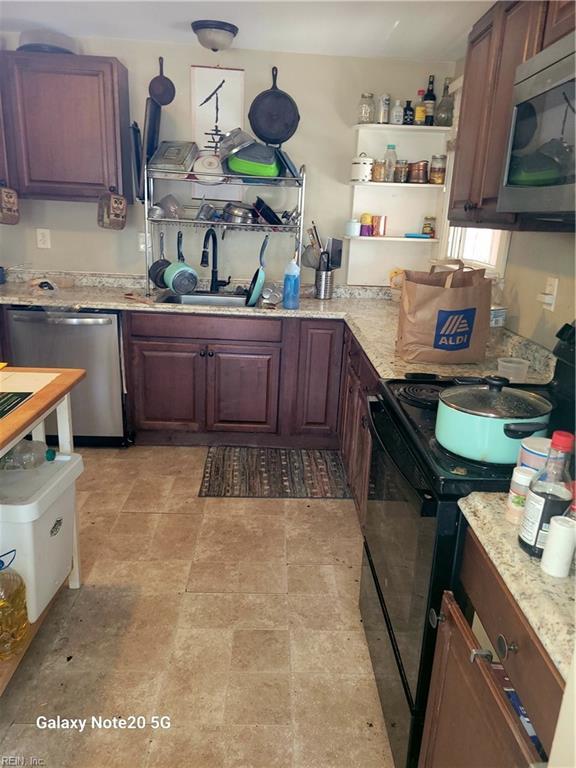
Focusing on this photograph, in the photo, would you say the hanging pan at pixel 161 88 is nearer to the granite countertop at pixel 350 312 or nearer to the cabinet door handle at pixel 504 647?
the granite countertop at pixel 350 312

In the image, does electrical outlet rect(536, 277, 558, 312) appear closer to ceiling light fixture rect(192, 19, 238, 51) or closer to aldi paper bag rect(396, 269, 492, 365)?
aldi paper bag rect(396, 269, 492, 365)

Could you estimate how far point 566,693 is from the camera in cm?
64

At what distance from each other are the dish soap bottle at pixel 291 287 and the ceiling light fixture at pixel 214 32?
119 cm

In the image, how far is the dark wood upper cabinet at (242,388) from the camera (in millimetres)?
3184

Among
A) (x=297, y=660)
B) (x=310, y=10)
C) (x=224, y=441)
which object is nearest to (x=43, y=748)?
(x=297, y=660)

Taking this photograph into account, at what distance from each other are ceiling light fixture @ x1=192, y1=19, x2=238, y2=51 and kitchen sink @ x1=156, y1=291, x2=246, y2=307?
132 centimetres

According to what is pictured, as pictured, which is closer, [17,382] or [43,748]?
[43,748]

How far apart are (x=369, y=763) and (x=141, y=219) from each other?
10.1 feet

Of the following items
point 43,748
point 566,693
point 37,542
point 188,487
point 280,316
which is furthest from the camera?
point 280,316

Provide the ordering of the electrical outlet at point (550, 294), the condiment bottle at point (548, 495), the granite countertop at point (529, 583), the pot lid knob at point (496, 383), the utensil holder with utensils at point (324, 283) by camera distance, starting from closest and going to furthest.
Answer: the granite countertop at point (529, 583), the condiment bottle at point (548, 495), the pot lid knob at point (496, 383), the electrical outlet at point (550, 294), the utensil holder with utensils at point (324, 283)

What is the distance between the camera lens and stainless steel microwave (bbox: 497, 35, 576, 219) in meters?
1.21

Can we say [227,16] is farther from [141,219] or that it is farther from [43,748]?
[43,748]

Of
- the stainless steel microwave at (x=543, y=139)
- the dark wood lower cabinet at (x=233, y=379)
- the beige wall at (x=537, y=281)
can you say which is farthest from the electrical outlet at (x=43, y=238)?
the stainless steel microwave at (x=543, y=139)

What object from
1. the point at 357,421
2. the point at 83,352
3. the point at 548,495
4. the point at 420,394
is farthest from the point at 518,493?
the point at 83,352
